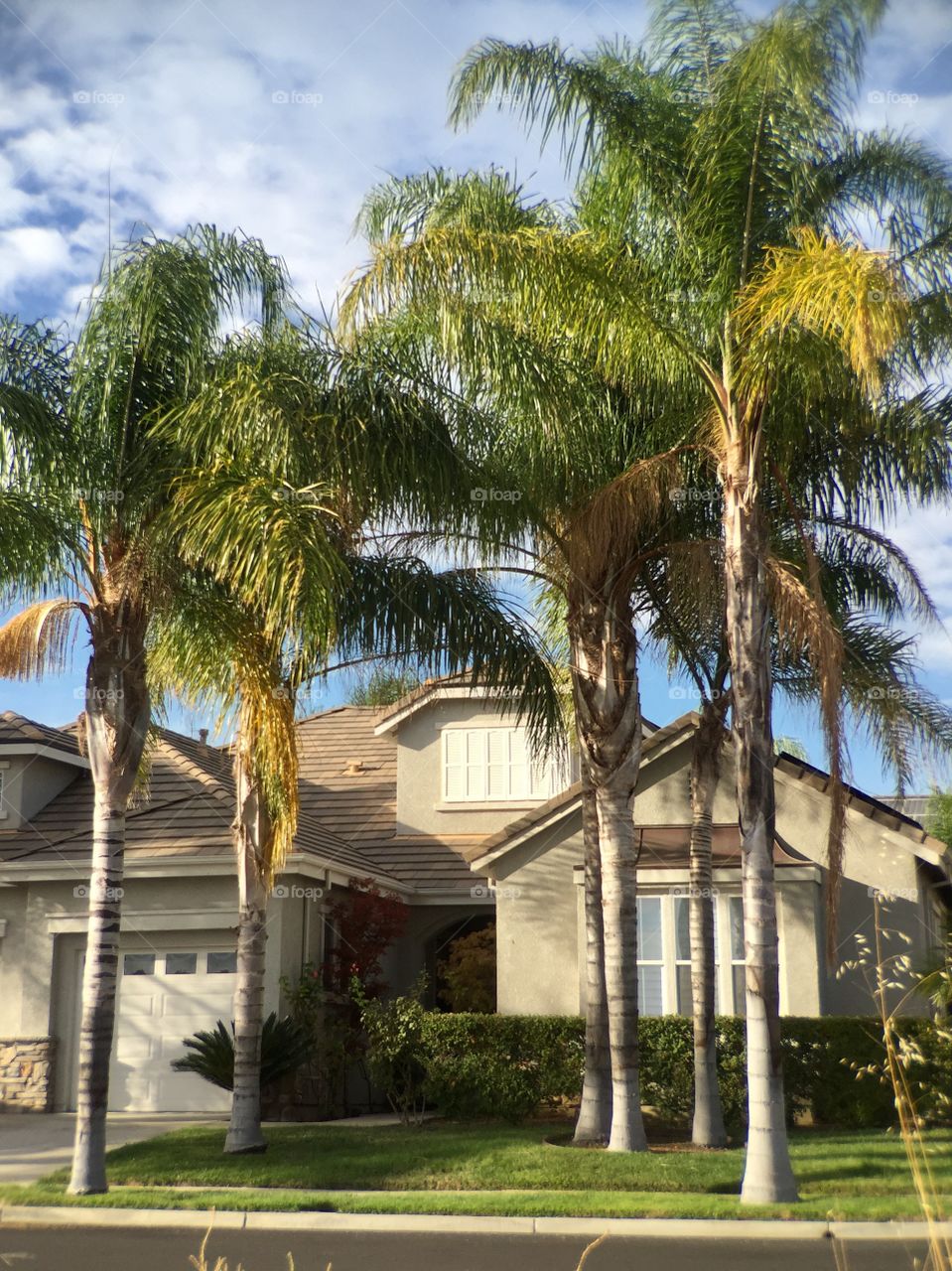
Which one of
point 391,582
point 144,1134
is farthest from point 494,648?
point 144,1134

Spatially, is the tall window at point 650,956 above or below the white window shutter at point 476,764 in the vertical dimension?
below

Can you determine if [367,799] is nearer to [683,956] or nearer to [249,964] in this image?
[683,956]

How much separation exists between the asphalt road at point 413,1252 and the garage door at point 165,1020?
754 centimetres

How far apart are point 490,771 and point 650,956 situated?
559cm

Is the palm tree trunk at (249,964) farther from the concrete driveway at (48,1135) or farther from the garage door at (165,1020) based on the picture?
the garage door at (165,1020)

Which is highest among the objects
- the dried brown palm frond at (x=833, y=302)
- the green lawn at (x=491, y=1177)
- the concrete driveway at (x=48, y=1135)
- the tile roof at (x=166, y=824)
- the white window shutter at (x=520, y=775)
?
the dried brown palm frond at (x=833, y=302)

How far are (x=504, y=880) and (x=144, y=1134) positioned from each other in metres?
6.33

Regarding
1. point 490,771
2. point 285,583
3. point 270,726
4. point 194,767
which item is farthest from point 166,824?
point 285,583

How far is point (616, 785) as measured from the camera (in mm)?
13508

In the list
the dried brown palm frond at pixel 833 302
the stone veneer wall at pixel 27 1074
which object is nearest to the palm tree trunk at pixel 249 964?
the stone veneer wall at pixel 27 1074

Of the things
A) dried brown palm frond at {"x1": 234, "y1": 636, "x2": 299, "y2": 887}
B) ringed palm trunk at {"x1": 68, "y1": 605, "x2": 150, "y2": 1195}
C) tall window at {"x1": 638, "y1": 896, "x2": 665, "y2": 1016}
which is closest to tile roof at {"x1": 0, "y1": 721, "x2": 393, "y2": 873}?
tall window at {"x1": 638, "y1": 896, "x2": 665, "y2": 1016}

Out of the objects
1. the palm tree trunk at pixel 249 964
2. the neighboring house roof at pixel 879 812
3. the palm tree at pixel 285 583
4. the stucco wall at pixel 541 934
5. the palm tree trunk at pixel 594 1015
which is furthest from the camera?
the stucco wall at pixel 541 934

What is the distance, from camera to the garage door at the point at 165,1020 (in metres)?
17.9

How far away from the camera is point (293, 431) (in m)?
12.3
